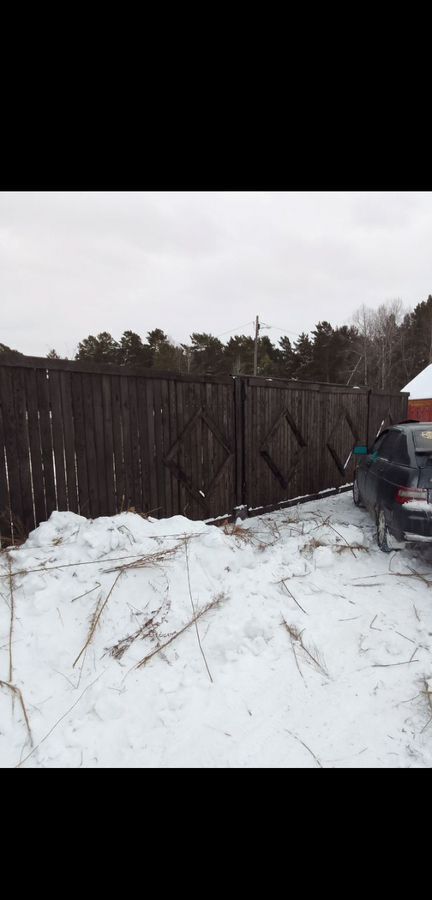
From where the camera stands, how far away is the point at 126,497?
4.70 m

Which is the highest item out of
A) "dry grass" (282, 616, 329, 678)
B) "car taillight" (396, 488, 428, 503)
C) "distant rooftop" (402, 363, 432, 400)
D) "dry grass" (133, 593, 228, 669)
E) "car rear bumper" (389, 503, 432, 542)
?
"distant rooftop" (402, 363, 432, 400)

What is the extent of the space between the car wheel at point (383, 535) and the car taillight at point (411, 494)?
485mm

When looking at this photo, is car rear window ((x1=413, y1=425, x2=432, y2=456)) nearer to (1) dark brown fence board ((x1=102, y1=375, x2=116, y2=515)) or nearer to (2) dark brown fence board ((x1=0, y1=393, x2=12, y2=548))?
(1) dark brown fence board ((x1=102, y1=375, x2=116, y2=515))

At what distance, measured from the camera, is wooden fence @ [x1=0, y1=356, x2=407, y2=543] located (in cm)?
385

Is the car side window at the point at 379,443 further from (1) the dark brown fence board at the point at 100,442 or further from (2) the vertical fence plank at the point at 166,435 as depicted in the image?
(1) the dark brown fence board at the point at 100,442

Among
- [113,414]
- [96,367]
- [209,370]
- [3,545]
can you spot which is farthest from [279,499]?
[209,370]

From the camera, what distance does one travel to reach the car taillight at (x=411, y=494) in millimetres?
3834

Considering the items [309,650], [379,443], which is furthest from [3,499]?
[379,443]

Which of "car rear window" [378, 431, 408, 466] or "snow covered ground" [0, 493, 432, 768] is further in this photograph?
"car rear window" [378, 431, 408, 466]

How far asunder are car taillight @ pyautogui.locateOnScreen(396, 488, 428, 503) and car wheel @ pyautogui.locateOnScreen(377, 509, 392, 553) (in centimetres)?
49

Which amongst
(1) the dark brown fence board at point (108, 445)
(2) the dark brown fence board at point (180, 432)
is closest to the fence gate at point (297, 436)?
(2) the dark brown fence board at point (180, 432)

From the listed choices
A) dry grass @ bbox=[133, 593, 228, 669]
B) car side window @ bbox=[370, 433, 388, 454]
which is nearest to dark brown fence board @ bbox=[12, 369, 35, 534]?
dry grass @ bbox=[133, 593, 228, 669]

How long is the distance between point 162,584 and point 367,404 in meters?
8.03

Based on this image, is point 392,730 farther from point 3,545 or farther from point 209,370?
point 209,370
